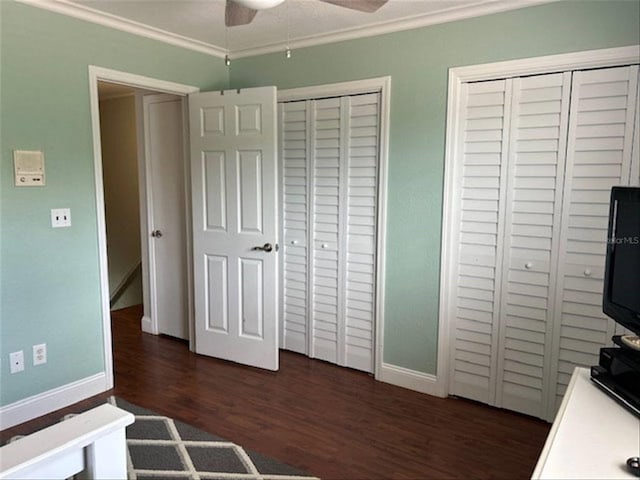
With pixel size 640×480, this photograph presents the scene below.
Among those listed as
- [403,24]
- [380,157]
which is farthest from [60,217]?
[403,24]

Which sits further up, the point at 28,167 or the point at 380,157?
the point at 380,157

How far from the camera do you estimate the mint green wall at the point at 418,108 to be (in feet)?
8.03

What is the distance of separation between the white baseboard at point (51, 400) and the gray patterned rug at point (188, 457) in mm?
568

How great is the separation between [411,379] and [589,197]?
5.10ft

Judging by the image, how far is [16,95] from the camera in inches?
95.4

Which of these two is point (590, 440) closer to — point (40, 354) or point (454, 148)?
point (454, 148)

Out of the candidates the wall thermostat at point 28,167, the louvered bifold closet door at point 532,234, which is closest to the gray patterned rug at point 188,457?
the louvered bifold closet door at point 532,234

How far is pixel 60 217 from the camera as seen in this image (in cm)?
266

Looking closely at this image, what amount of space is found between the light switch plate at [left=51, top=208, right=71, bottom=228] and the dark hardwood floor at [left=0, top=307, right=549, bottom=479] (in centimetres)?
113

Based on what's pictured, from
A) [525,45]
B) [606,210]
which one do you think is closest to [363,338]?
[606,210]

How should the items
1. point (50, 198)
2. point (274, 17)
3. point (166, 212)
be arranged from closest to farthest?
point (50, 198) → point (274, 17) → point (166, 212)

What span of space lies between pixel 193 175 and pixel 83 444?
2831 millimetres

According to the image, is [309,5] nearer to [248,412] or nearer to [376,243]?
[376,243]

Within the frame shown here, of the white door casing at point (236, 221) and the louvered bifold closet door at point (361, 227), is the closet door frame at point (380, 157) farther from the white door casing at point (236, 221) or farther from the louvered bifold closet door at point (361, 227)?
the white door casing at point (236, 221)
